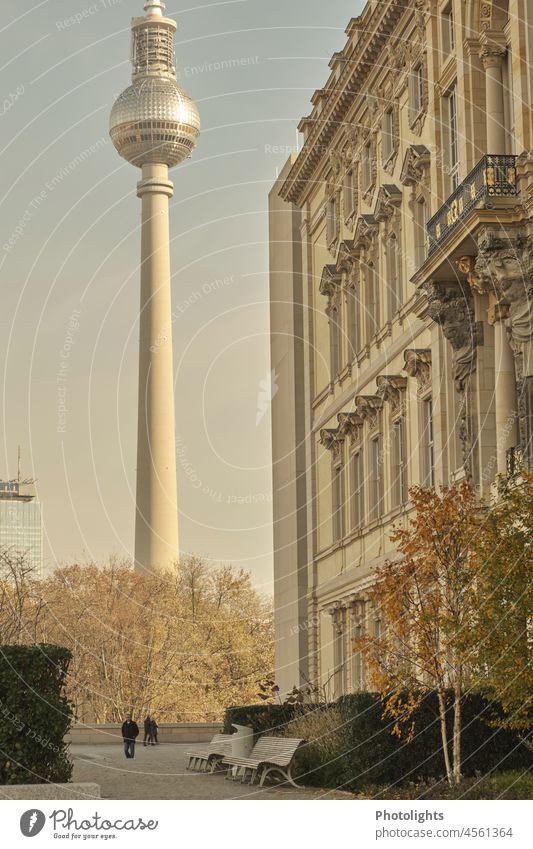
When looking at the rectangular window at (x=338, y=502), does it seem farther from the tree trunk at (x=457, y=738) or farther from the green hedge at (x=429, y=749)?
the tree trunk at (x=457, y=738)

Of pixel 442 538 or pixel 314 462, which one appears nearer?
pixel 442 538

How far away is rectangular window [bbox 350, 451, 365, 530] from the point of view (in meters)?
51.8

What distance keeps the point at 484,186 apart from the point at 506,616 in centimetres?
1112

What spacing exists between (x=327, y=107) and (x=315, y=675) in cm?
2044

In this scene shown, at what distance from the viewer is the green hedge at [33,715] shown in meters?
23.1

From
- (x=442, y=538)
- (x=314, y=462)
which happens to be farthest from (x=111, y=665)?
(x=442, y=538)

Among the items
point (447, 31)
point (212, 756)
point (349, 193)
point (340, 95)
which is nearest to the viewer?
point (212, 756)

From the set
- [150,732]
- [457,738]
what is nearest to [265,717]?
[457,738]

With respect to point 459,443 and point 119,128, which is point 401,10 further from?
point 119,128

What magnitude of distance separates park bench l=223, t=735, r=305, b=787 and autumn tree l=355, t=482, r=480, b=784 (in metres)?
3.11

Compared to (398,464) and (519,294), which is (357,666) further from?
(519,294)

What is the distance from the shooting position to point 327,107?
55188 millimetres

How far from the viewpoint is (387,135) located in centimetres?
4791

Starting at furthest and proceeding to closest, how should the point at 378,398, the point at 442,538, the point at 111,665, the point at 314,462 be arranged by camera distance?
the point at 111,665, the point at 314,462, the point at 378,398, the point at 442,538
